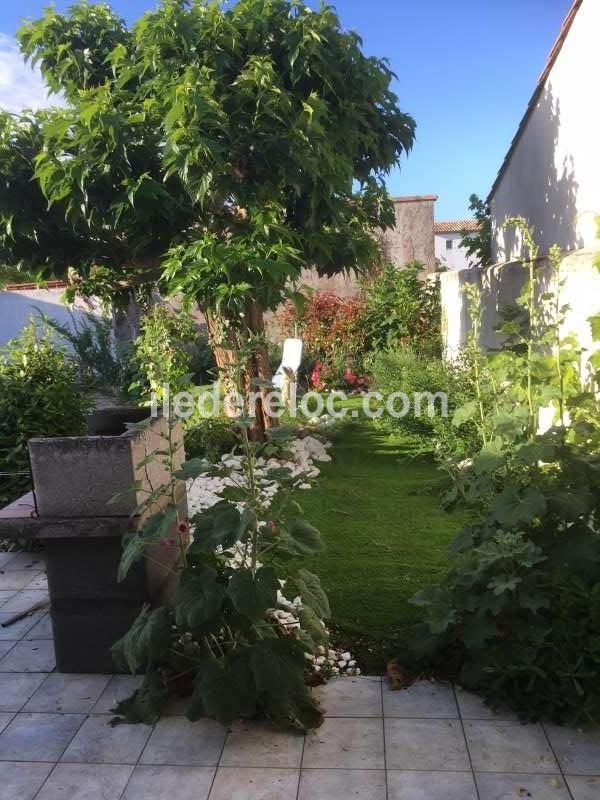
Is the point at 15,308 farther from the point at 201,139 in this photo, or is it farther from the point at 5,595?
the point at 5,595

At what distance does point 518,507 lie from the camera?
2.43 m

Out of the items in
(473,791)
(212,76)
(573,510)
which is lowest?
(473,791)

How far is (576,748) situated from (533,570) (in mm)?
585

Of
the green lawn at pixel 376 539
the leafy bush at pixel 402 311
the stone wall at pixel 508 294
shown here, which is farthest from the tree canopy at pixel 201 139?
the leafy bush at pixel 402 311

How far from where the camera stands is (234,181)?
4.75 meters

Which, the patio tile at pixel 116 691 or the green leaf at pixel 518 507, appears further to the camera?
the patio tile at pixel 116 691

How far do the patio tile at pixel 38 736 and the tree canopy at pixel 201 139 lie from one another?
2915 millimetres

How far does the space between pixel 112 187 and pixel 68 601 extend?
2957 millimetres

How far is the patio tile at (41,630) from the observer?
313 centimetres

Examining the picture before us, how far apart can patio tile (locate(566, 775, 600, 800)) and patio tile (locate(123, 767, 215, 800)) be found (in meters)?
1.11

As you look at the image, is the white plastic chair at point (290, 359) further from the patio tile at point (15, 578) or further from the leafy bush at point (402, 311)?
the patio tile at point (15, 578)

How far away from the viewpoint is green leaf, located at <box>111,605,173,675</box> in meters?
2.31

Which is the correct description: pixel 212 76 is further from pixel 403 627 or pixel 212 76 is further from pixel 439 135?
pixel 403 627

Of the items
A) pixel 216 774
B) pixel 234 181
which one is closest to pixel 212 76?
pixel 234 181
